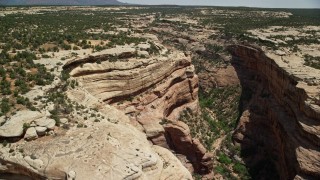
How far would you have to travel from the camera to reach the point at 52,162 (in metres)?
19.8

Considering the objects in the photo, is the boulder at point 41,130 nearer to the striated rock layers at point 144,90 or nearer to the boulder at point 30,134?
the boulder at point 30,134

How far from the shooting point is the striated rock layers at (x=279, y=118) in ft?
108

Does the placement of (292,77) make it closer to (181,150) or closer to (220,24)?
(181,150)

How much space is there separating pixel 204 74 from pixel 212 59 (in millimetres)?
4985

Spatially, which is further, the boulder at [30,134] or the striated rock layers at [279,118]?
the striated rock layers at [279,118]

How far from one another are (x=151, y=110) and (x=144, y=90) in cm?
233

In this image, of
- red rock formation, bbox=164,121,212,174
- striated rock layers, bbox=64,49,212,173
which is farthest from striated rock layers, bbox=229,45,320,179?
striated rock layers, bbox=64,49,212,173

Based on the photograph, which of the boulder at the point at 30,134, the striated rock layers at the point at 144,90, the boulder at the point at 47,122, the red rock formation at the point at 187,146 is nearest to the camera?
the boulder at the point at 30,134

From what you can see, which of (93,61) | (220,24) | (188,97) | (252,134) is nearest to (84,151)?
(93,61)

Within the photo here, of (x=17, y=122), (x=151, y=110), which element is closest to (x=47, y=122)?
(x=17, y=122)

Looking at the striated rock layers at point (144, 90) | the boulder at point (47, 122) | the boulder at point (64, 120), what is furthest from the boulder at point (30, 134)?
the striated rock layers at point (144, 90)

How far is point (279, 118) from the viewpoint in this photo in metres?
41.3

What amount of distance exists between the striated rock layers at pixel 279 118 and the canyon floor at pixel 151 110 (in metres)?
0.13

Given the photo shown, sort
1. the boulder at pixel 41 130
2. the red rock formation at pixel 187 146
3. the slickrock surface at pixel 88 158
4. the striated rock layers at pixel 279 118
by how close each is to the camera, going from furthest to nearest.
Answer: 1. the red rock formation at pixel 187 146
2. the striated rock layers at pixel 279 118
3. the boulder at pixel 41 130
4. the slickrock surface at pixel 88 158
